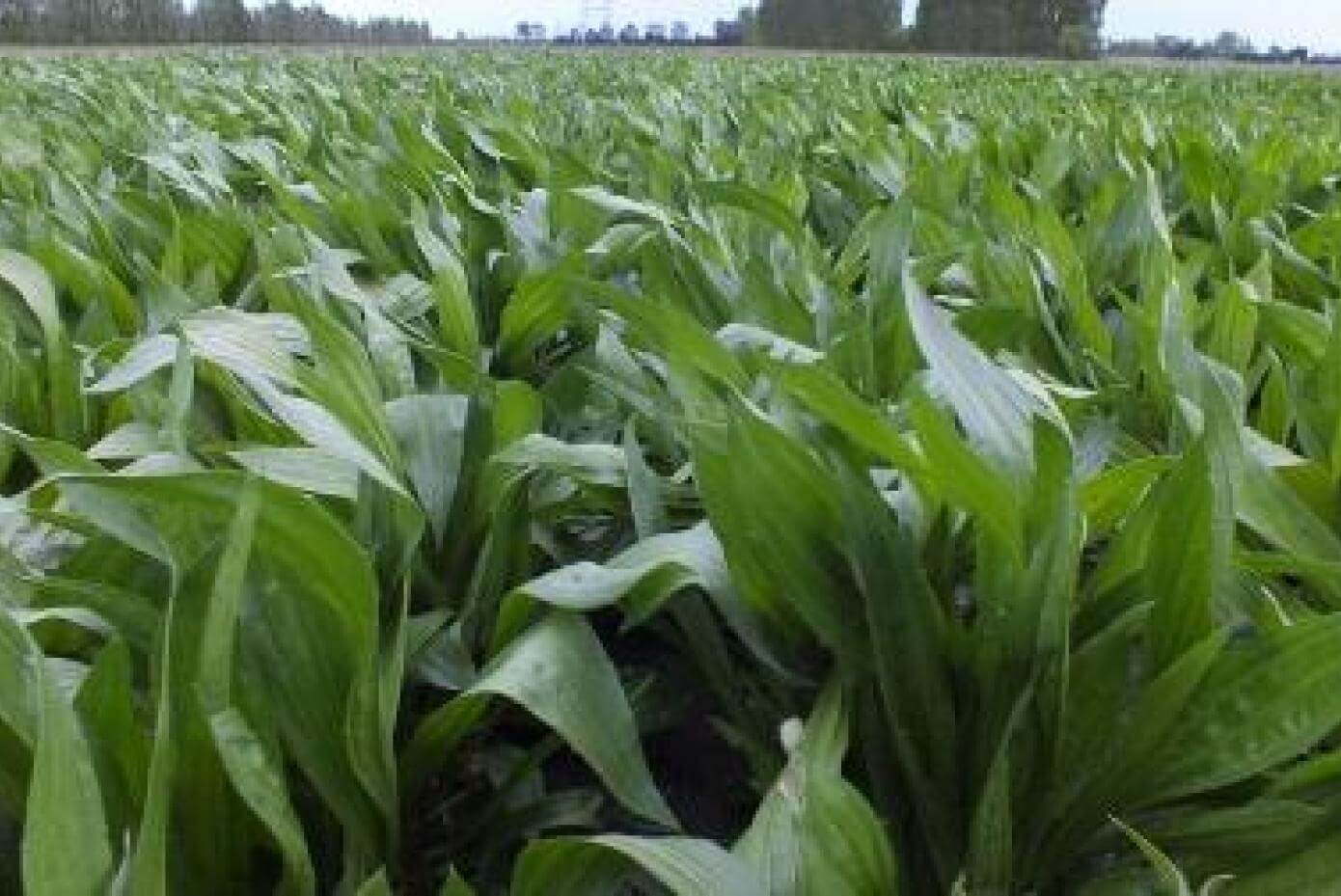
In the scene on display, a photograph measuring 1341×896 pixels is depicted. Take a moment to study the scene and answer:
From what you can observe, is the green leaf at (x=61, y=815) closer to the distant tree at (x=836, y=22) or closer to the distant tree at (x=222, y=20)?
the distant tree at (x=222, y=20)

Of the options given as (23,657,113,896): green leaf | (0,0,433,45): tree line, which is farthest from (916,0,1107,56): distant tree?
(23,657,113,896): green leaf

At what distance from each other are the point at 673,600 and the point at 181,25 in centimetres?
4150

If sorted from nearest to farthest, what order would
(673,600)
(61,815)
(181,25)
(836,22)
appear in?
(61,815) < (673,600) < (181,25) < (836,22)

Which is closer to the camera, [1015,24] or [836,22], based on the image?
[1015,24]

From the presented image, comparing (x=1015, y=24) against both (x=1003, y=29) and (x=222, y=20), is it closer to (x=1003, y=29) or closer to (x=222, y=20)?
(x=1003, y=29)

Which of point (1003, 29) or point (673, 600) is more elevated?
point (1003, 29)

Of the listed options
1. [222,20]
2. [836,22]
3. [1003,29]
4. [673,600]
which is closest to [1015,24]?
[1003,29]

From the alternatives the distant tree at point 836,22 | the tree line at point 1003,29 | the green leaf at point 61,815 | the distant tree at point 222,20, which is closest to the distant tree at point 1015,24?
the tree line at point 1003,29

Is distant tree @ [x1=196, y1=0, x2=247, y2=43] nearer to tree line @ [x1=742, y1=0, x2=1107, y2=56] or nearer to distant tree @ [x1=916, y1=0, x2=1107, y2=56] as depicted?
tree line @ [x1=742, y1=0, x2=1107, y2=56]

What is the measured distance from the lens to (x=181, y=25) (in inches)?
1529

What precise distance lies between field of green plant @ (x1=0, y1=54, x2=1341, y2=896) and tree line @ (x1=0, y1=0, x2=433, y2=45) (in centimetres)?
3718

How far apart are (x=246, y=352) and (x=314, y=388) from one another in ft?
0.33

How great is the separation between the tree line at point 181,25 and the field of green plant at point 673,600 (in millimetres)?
37183

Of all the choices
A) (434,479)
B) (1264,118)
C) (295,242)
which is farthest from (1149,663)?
(1264,118)
